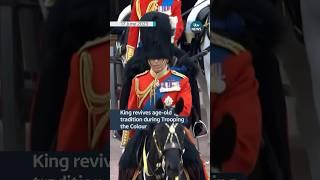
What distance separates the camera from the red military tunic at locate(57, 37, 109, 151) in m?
3.11

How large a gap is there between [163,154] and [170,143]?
0.06m

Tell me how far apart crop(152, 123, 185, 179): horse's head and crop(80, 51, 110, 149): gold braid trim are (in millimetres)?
501

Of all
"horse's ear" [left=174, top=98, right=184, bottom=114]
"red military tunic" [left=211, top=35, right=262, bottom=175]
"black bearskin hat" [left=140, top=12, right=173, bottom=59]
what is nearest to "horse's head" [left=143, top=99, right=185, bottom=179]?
"horse's ear" [left=174, top=98, right=184, bottom=114]

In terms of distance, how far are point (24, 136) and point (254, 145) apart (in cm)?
114

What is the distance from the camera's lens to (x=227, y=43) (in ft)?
10.2

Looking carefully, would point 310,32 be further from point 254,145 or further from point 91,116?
point 91,116

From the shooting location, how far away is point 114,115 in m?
2.68

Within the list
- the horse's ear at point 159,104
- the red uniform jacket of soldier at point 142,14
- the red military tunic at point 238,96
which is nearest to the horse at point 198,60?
the red uniform jacket of soldier at point 142,14

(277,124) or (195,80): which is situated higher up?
(195,80)

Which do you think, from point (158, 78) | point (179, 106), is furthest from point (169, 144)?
point (158, 78)

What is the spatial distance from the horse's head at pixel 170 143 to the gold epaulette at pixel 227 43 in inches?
23.9

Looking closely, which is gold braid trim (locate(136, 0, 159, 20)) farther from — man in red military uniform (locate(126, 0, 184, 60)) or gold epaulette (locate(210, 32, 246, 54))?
gold epaulette (locate(210, 32, 246, 54))

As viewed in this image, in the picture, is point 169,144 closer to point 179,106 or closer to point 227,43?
point 179,106

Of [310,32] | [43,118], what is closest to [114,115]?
[43,118]
